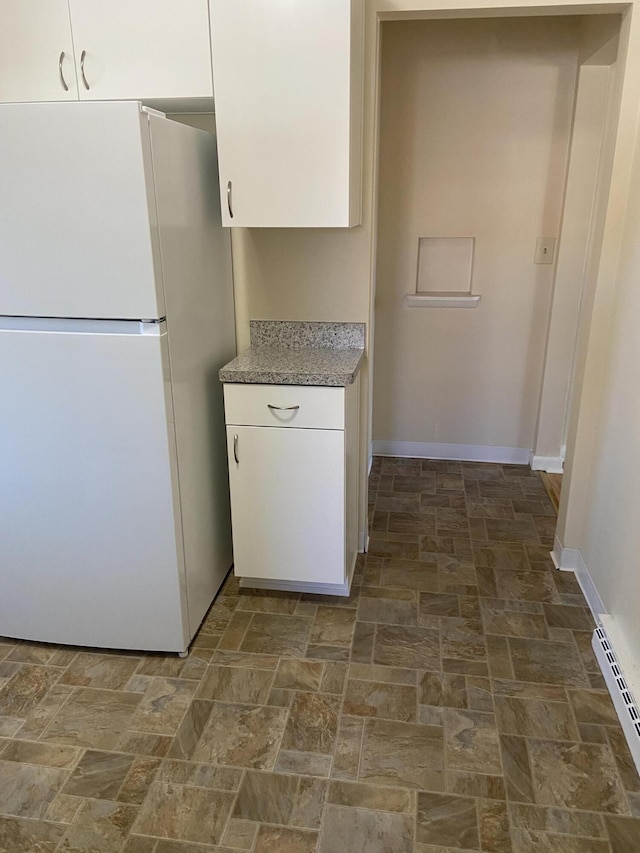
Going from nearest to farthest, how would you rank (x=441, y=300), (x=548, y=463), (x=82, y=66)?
(x=82, y=66) < (x=441, y=300) < (x=548, y=463)

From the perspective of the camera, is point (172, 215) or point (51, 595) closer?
point (172, 215)

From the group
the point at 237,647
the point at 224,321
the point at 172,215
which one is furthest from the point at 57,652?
the point at 172,215

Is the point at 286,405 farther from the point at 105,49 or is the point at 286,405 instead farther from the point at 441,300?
the point at 441,300

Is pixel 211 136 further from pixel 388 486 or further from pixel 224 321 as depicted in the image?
pixel 388 486

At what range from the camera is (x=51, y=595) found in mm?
2143

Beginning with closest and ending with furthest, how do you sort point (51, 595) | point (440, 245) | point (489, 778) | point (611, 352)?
point (489, 778) < point (51, 595) < point (611, 352) < point (440, 245)

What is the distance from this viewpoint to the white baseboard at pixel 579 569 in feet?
7.68

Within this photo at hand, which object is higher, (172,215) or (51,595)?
(172,215)

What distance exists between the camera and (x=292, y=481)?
2.30 m

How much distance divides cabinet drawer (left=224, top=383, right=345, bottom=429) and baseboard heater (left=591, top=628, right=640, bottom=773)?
44.4 inches

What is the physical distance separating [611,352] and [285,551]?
1.40 meters

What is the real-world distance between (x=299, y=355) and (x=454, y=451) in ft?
5.61

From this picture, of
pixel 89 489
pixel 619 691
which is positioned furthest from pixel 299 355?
pixel 619 691

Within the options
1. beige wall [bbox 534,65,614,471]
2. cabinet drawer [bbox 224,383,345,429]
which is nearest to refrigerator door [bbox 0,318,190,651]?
cabinet drawer [bbox 224,383,345,429]
